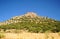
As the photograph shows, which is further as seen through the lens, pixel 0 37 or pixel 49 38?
pixel 0 37

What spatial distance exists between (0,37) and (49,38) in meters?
3.97

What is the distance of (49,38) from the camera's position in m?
11.6

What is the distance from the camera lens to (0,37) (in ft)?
43.6
